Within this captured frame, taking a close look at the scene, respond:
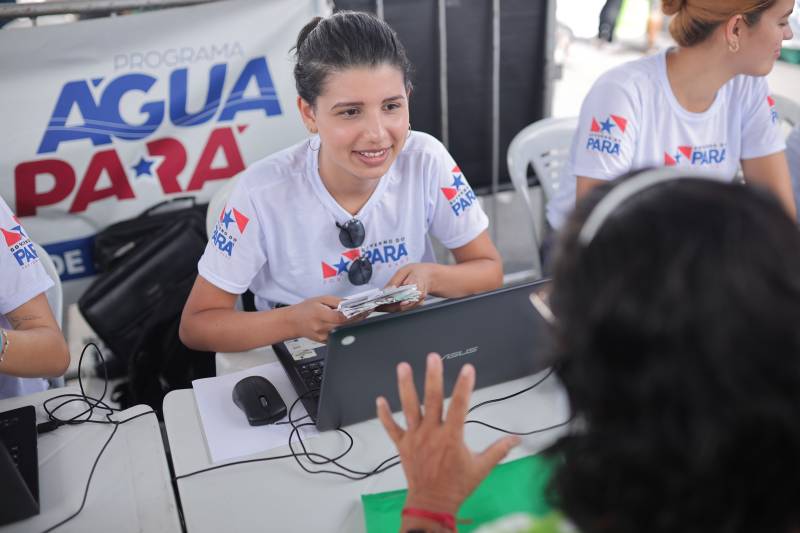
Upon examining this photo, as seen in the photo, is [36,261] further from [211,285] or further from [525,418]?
[525,418]

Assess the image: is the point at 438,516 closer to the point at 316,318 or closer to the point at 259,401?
the point at 259,401

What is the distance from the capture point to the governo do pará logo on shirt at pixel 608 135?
200 centimetres

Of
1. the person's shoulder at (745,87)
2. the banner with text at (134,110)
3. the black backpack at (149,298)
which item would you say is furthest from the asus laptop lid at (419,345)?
the banner with text at (134,110)

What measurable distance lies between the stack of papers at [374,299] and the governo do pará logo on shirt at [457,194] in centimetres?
45

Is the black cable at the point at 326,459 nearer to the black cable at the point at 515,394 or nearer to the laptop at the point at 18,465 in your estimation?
the black cable at the point at 515,394

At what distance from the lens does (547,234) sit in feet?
7.77

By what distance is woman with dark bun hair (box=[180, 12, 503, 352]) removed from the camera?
5.25 feet

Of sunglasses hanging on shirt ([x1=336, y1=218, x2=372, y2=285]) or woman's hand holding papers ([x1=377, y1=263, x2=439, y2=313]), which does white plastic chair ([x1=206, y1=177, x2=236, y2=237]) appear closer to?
sunglasses hanging on shirt ([x1=336, y1=218, x2=372, y2=285])

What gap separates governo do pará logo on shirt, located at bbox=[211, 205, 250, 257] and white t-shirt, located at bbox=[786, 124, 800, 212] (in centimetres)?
183

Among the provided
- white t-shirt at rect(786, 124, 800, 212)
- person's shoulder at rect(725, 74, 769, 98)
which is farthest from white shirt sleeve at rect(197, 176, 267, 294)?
white t-shirt at rect(786, 124, 800, 212)

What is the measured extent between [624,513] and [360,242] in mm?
1241

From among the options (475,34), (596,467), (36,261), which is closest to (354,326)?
(596,467)

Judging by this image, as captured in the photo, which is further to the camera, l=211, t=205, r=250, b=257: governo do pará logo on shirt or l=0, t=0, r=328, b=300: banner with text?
l=0, t=0, r=328, b=300: banner with text

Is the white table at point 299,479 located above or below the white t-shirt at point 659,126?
below
